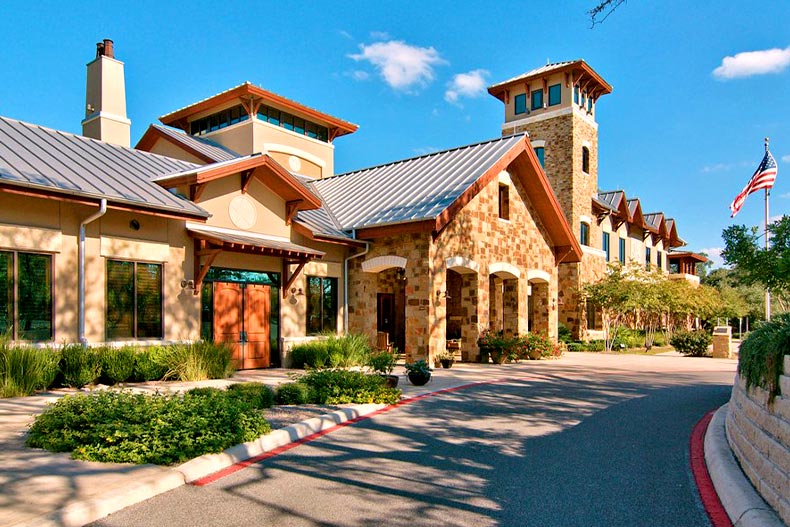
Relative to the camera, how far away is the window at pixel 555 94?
32.3 metres

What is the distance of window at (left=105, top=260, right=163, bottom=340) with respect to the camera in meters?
13.3

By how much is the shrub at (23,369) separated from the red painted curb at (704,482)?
10600mm

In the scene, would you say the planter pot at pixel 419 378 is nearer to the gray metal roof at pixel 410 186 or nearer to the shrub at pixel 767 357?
the gray metal roof at pixel 410 186

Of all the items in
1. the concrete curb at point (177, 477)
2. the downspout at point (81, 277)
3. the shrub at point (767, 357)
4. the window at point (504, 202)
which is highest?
the window at point (504, 202)

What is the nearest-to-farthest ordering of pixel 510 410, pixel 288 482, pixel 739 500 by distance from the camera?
pixel 739 500 → pixel 288 482 → pixel 510 410

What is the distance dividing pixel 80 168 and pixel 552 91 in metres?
25.6

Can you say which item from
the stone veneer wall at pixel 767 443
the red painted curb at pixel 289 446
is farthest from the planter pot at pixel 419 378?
the stone veneer wall at pixel 767 443

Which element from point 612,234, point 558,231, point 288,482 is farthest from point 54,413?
point 612,234

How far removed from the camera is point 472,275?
1958cm

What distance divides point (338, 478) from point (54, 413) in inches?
145

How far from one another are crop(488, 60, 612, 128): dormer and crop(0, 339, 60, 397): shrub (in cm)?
2745

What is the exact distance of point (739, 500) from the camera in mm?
5348

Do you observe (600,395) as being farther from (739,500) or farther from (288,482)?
(288,482)

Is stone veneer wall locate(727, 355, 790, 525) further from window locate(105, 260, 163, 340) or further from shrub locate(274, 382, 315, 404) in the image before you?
window locate(105, 260, 163, 340)
